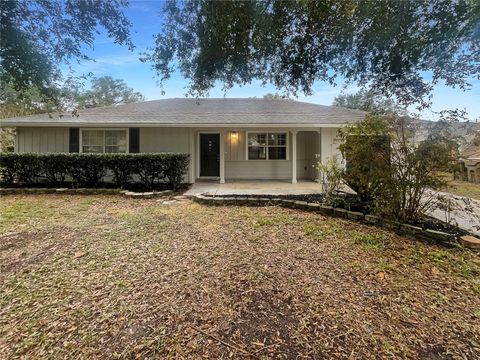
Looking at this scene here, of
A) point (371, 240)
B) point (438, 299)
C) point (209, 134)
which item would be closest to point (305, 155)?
point (209, 134)

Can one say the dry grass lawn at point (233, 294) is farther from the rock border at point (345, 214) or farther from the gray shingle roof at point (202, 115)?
the gray shingle roof at point (202, 115)

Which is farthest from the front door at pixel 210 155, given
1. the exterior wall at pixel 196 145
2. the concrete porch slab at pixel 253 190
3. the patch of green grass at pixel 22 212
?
the patch of green grass at pixel 22 212

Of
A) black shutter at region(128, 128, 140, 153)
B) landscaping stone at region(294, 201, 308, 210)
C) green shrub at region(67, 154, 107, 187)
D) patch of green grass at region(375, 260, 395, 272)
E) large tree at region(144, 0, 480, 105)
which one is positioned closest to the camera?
large tree at region(144, 0, 480, 105)

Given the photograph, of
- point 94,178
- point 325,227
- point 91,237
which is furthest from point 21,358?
point 94,178

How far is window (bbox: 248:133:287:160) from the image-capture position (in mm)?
12172

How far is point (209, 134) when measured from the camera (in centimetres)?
1216

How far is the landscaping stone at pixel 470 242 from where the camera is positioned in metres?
4.17

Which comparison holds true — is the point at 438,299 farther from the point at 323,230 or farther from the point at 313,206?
the point at 313,206

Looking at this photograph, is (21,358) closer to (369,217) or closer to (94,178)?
(369,217)

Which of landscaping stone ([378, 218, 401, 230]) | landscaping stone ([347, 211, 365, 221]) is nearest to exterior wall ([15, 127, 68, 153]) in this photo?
landscaping stone ([347, 211, 365, 221])

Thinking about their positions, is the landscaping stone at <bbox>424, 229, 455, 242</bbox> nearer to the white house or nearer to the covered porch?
the white house

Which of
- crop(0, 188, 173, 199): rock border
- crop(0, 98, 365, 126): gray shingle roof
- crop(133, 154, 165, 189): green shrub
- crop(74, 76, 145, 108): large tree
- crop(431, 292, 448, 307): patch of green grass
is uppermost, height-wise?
crop(74, 76, 145, 108): large tree

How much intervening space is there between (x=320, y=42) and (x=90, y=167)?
334 inches

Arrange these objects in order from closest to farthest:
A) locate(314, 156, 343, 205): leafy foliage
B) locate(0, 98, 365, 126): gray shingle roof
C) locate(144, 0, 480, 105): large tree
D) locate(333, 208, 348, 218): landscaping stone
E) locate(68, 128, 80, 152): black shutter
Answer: locate(144, 0, 480, 105): large tree, locate(333, 208, 348, 218): landscaping stone, locate(314, 156, 343, 205): leafy foliage, locate(0, 98, 365, 126): gray shingle roof, locate(68, 128, 80, 152): black shutter
